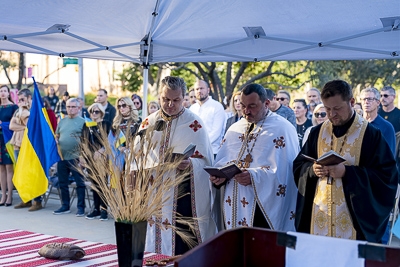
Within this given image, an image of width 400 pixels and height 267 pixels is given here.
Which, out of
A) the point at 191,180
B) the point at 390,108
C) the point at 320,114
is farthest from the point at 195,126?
the point at 390,108

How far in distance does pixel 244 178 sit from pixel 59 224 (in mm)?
4382

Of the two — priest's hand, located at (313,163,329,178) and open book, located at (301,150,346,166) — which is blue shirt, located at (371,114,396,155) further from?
open book, located at (301,150,346,166)

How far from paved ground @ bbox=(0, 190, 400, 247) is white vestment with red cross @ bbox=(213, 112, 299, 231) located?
2.79 metres

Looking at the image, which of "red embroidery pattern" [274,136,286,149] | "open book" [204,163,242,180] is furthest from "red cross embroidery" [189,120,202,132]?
"red embroidery pattern" [274,136,286,149]

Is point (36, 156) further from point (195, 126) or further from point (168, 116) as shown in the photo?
point (195, 126)

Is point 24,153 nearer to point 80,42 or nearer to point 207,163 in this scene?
point 80,42

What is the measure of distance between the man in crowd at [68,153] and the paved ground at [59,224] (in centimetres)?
22

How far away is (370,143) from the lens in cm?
349

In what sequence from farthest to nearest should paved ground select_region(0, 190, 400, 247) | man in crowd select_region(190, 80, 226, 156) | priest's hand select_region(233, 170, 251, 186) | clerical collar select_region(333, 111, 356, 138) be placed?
man in crowd select_region(190, 80, 226, 156), paved ground select_region(0, 190, 400, 247), priest's hand select_region(233, 170, 251, 186), clerical collar select_region(333, 111, 356, 138)

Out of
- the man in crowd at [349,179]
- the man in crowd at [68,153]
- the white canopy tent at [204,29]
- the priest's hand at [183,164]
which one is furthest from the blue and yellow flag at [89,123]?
the man in crowd at [349,179]

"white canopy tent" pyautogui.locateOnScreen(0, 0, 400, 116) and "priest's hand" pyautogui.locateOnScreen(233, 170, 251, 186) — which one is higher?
"white canopy tent" pyautogui.locateOnScreen(0, 0, 400, 116)

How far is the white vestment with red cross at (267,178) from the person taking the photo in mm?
3983

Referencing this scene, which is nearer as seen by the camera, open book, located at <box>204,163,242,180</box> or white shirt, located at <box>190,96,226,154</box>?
open book, located at <box>204,163,242,180</box>

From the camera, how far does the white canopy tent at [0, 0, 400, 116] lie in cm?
449
